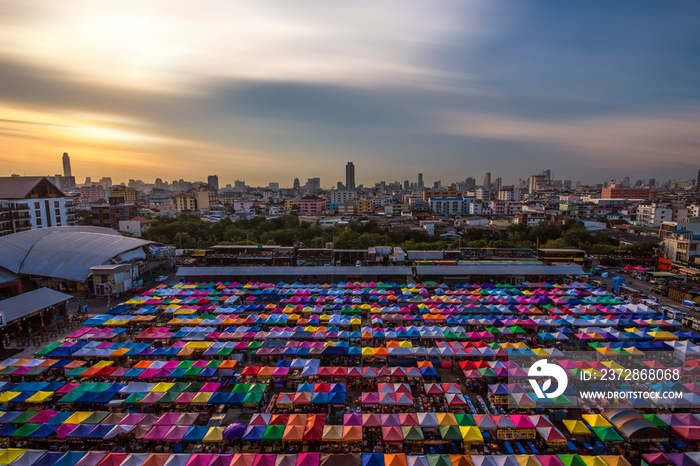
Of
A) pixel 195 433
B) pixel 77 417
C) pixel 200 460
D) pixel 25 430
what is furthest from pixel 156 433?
pixel 25 430

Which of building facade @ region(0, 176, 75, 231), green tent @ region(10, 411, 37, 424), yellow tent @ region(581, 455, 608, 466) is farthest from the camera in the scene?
building facade @ region(0, 176, 75, 231)

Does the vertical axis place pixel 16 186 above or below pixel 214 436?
above

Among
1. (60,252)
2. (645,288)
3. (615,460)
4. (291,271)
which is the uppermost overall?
(60,252)

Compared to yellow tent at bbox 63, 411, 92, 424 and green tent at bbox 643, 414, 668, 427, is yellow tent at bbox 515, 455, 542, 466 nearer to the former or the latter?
green tent at bbox 643, 414, 668, 427

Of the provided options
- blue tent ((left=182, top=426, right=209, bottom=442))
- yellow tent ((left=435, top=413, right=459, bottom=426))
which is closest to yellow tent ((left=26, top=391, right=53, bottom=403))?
blue tent ((left=182, top=426, right=209, bottom=442))

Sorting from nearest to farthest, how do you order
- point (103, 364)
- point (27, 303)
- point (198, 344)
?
point (103, 364), point (198, 344), point (27, 303)

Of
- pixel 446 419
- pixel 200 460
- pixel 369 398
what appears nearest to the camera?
pixel 200 460

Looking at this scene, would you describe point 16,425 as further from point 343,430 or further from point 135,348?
point 343,430

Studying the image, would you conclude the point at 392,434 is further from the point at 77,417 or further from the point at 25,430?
the point at 25,430
